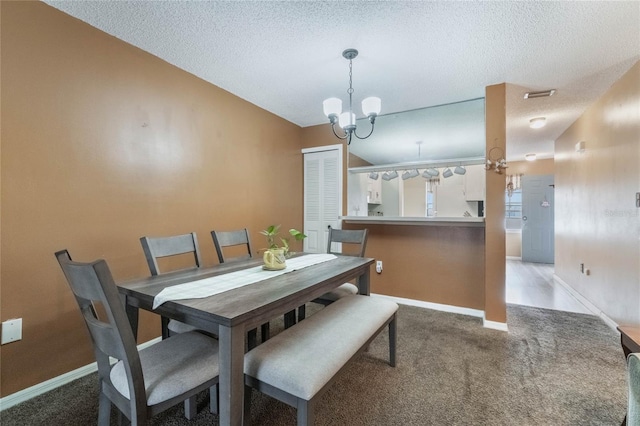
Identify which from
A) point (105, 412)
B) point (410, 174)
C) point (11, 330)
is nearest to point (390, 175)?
point (410, 174)

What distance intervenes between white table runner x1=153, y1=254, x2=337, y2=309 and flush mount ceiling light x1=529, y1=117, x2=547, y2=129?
3874 mm

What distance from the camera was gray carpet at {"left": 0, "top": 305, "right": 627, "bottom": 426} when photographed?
1466 mm

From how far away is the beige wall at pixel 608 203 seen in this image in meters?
2.38

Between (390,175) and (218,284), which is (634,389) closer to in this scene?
(218,284)

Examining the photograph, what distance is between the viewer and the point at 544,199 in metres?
5.95

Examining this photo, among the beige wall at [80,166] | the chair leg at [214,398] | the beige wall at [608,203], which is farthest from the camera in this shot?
the beige wall at [608,203]

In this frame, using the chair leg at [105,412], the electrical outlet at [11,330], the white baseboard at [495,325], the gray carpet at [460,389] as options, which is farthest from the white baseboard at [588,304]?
the electrical outlet at [11,330]

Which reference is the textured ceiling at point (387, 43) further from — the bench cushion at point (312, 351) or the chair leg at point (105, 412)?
the chair leg at point (105, 412)

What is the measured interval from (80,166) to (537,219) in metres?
7.70

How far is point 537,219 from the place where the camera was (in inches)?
236

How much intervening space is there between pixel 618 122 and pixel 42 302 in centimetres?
498

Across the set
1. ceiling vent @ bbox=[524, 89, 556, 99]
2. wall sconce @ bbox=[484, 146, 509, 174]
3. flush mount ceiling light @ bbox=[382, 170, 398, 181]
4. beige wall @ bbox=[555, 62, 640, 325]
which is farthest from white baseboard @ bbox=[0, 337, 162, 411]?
ceiling vent @ bbox=[524, 89, 556, 99]

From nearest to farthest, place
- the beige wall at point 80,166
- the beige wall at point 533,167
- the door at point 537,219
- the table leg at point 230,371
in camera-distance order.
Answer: the table leg at point 230,371 < the beige wall at point 80,166 < the door at point 537,219 < the beige wall at point 533,167

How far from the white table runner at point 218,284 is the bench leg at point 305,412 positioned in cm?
60
